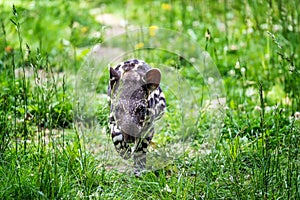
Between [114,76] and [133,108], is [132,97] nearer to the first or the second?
[133,108]

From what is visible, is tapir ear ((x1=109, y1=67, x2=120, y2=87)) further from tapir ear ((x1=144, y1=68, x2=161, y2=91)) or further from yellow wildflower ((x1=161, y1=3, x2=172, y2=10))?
yellow wildflower ((x1=161, y1=3, x2=172, y2=10))

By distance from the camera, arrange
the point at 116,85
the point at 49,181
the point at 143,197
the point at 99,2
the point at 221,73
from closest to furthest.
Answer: the point at 49,181 < the point at 143,197 < the point at 116,85 < the point at 221,73 < the point at 99,2

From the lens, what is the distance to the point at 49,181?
3.04 metres

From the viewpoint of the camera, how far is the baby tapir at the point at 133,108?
3.43 m

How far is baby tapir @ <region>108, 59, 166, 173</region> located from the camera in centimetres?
343

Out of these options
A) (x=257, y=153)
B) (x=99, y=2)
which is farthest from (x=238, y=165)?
(x=99, y=2)

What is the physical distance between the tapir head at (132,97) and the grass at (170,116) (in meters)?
0.22

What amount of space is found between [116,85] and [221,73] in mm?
1903

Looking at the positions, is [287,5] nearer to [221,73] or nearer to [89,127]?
[221,73]

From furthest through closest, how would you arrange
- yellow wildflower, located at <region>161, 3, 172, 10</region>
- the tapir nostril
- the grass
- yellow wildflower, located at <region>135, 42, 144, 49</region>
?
1. yellow wildflower, located at <region>161, 3, 172, 10</region>
2. yellow wildflower, located at <region>135, 42, 144, 49</region>
3. the tapir nostril
4. the grass

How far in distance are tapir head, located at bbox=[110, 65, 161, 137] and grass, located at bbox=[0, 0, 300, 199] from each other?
0.22 m

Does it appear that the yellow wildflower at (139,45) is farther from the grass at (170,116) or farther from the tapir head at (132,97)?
the tapir head at (132,97)

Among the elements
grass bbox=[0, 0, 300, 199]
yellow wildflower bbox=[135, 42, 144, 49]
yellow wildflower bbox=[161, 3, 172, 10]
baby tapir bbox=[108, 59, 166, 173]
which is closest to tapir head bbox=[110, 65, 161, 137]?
baby tapir bbox=[108, 59, 166, 173]

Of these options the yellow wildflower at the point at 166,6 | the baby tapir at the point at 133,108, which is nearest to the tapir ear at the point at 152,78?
the baby tapir at the point at 133,108
